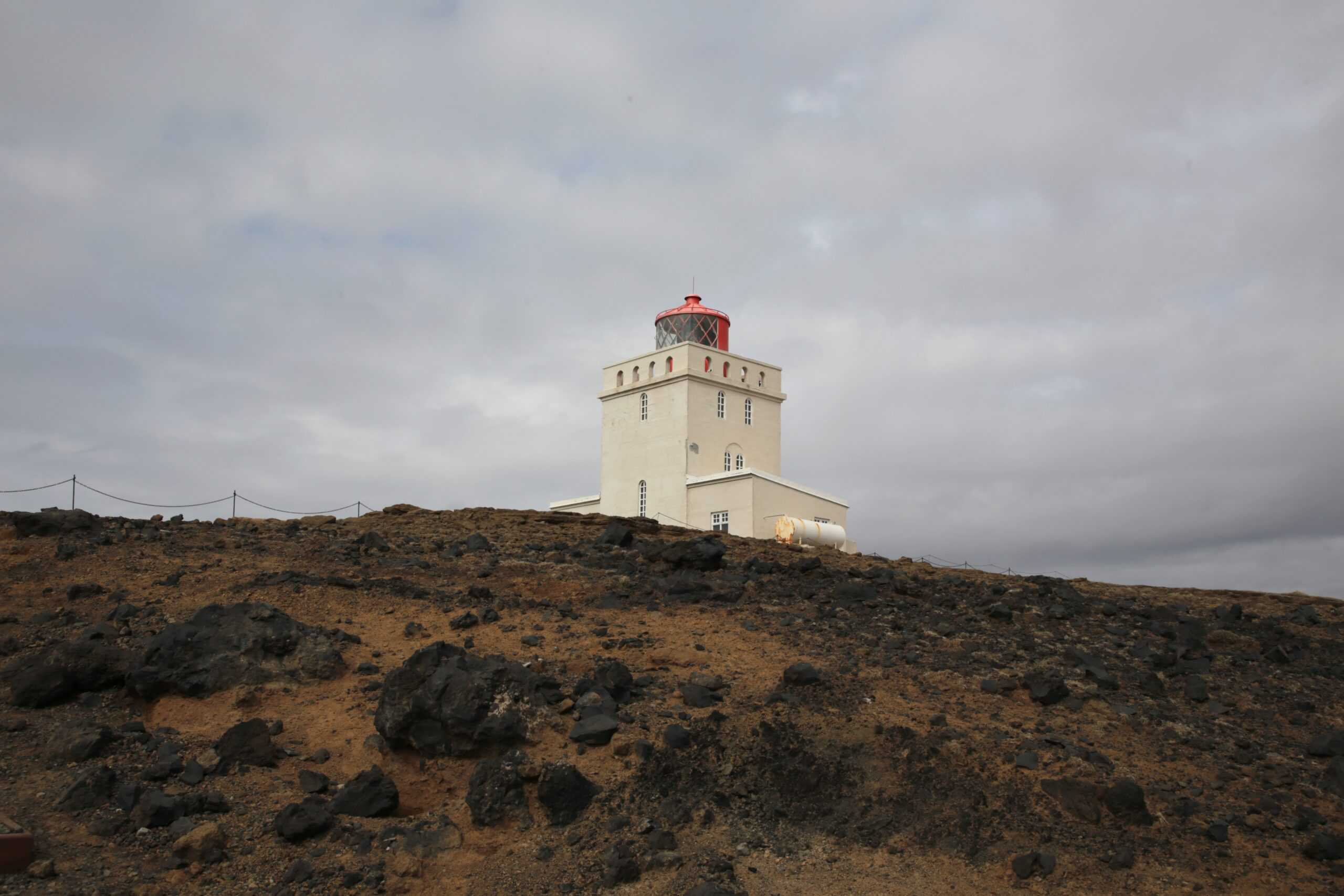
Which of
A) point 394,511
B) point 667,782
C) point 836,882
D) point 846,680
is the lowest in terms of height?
point 836,882

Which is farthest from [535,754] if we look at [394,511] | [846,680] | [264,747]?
[394,511]

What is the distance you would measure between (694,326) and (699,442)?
18.4 ft

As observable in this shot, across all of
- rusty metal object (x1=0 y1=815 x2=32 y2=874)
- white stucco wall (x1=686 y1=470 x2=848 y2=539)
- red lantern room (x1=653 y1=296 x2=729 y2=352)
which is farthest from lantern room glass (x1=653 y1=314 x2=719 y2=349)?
rusty metal object (x1=0 y1=815 x2=32 y2=874)

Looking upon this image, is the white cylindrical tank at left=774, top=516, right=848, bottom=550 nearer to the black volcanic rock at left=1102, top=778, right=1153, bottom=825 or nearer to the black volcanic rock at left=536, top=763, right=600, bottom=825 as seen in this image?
the black volcanic rock at left=1102, top=778, right=1153, bottom=825

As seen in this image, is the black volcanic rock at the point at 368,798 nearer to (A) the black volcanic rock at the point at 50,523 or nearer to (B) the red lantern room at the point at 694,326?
(A) the black volcanic rock at the point at 50,523

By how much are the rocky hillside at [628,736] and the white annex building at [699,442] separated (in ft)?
65.5

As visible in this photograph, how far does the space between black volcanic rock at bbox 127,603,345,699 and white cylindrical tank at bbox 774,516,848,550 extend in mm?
21531

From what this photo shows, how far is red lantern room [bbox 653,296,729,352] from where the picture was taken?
39.1m

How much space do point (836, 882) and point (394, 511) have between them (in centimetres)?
1247

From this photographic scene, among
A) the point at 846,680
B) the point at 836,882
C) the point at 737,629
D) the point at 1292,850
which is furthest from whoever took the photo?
the point at 737,629

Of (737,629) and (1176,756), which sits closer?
(1176,756)

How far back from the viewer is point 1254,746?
9.95 metres

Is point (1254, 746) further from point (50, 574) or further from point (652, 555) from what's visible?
point (50, 574)

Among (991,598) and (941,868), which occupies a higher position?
(991,598)
